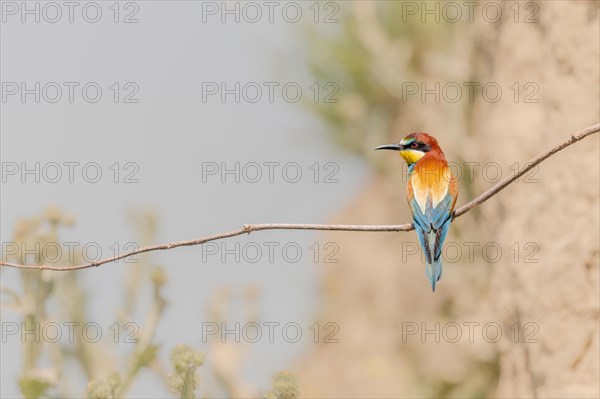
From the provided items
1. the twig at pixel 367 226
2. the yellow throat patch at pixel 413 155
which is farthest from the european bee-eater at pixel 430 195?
the twig at pixel 367 226

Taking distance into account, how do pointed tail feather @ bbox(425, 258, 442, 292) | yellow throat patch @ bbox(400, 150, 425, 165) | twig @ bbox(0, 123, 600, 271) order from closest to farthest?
twig @ bbox(0, 123, 600, 271)
pointed tail feather @ bbox(425, 258, 442, 292)
yellow throat patch @ bbox(400, 150, 425, 165)

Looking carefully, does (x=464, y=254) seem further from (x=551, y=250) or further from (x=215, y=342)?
(x=551, y=250)

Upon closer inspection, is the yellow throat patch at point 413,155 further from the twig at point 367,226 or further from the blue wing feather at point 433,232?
the twig at point 367,226

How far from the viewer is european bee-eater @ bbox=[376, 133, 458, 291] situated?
3.99m

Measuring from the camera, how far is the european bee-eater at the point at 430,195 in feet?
13.1

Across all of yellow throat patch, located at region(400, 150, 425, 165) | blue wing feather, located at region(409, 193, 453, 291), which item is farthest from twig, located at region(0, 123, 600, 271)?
yellow throat patch, located at region(400, 150, 425, 165)

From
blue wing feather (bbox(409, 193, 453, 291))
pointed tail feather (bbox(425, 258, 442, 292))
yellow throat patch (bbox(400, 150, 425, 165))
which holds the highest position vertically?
yellow throat patch (bbox(400, 150, 425, 165))

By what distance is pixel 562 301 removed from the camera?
178 inches

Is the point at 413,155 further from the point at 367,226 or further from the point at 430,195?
the point at 367,226

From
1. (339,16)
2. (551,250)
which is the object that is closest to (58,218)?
(551,250)

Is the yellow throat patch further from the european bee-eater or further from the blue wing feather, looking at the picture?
the blue wing feather

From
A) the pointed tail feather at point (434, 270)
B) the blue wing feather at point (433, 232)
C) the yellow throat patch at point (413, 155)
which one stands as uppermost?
the yellow throat patch at point (413, 155)

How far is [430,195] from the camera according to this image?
4.11 meters

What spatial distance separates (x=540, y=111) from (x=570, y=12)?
607 millimetres
